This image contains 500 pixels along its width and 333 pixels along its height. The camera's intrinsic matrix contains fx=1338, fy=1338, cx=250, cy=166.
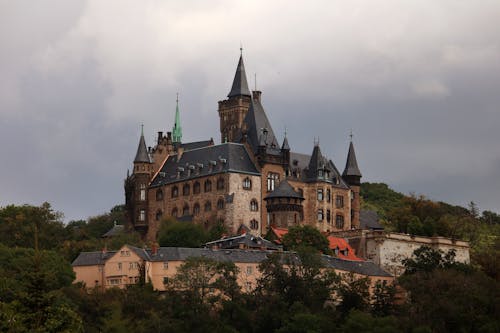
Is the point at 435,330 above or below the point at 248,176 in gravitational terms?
below

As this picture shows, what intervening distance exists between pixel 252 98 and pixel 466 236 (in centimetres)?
2992

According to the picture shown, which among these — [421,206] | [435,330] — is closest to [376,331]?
[435,330]

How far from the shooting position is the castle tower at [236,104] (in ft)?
508

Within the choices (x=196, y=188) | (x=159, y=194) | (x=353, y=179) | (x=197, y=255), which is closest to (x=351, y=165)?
(x=353, y=179)

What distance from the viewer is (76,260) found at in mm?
117750

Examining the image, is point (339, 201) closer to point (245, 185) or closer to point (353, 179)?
point (353, 179)

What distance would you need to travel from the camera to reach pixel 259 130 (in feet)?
463

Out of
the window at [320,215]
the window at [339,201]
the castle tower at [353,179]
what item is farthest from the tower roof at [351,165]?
the window at [320,215]

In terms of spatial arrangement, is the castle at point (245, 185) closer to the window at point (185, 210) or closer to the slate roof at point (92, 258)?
the window at point (185, 210)

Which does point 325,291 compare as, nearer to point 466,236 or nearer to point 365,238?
point 365,238

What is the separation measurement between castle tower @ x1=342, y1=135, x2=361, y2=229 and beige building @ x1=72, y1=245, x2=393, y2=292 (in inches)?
926

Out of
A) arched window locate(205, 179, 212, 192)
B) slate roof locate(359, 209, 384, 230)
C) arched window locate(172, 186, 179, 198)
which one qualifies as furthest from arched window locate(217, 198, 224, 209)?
slate roof locate(359, 209, 384, 230)

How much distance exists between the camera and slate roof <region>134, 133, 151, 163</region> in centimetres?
14550

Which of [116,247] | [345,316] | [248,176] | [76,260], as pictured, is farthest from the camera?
[248,176]
